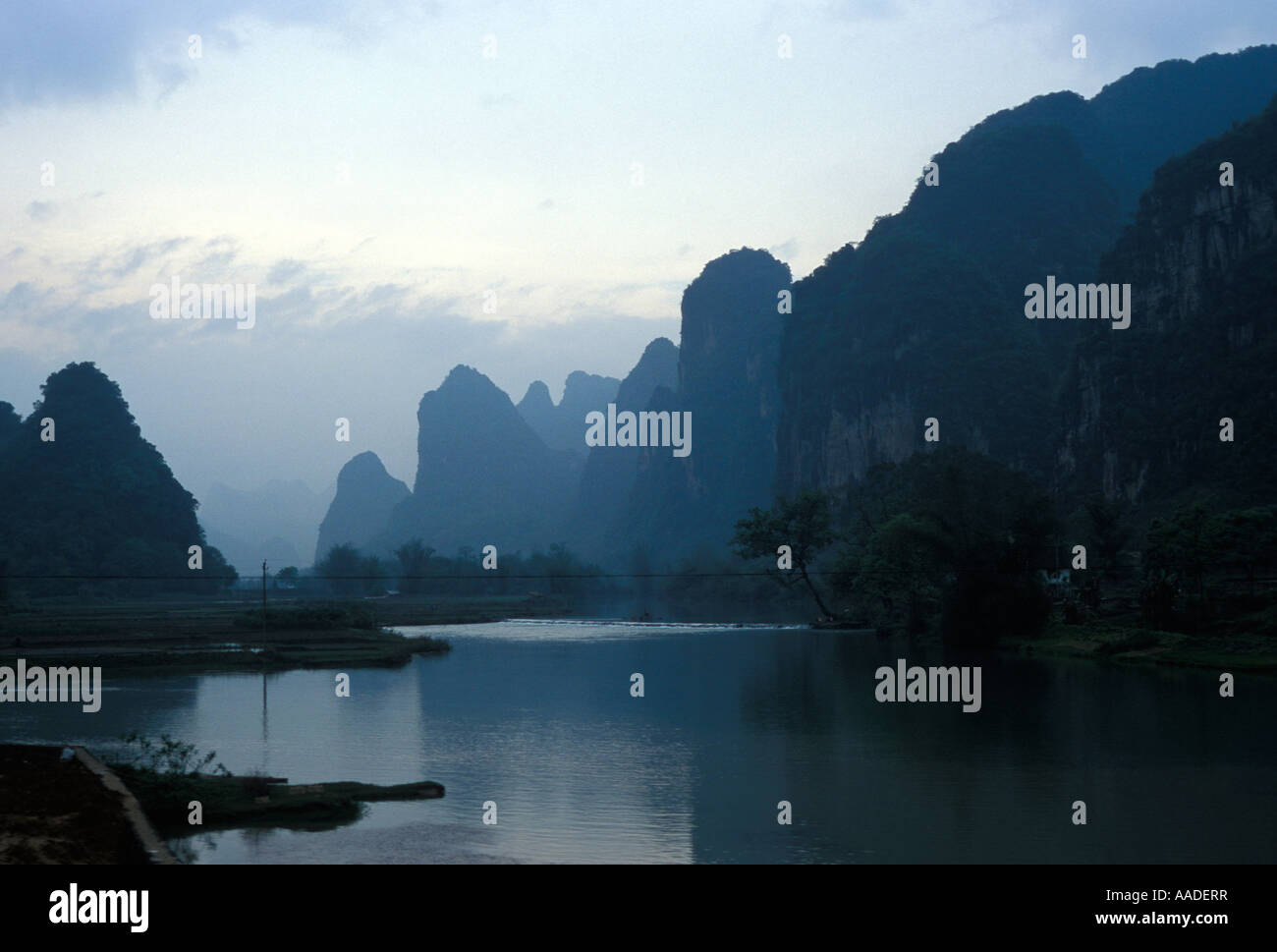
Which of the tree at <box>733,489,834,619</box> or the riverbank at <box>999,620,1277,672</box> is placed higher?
the tree at <box>733,489,834,619</box>

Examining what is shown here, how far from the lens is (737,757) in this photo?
25.7 m

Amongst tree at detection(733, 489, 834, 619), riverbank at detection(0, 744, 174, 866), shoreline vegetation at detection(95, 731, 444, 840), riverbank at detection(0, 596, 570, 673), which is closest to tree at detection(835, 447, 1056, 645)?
tree at detection(733, 489, 834, 619)

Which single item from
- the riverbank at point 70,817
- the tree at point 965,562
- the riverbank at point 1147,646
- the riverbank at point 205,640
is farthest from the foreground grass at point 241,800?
the tree at point 965,562

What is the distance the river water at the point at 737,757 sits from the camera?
17.5m

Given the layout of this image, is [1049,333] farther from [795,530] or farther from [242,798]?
[242,798]

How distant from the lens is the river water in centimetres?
1748

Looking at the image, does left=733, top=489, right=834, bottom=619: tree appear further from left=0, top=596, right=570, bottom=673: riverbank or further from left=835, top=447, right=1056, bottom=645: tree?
left=0, top=596, right=570, bottom=673: riverbank

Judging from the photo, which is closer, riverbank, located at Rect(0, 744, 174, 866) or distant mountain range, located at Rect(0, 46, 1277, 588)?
riverbank, located at Rect(0, 744, 174, 866)

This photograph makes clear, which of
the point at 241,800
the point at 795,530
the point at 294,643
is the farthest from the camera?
the point at 795,530

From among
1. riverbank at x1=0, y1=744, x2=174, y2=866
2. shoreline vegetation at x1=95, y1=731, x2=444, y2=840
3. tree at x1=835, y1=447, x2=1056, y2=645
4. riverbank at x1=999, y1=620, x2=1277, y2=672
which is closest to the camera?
riverbank at x1=0, y1=744, x2=174, y2=866

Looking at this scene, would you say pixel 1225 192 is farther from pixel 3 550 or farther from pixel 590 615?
pixel 3 550

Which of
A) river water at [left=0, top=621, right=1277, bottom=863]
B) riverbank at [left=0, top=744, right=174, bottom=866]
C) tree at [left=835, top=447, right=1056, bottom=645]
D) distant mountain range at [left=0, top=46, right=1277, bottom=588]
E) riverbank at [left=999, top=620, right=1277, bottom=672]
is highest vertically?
distant mountain range at [left=0, top=46, right=1277, bottom=588]

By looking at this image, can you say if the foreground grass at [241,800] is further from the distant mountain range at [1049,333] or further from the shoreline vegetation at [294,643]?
the distant mountain range at [1049,333]

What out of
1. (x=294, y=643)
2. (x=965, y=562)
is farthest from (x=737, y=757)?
(x=294, y=643)
